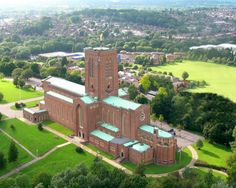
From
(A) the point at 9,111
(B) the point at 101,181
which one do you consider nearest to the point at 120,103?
(B) the point at 101,181

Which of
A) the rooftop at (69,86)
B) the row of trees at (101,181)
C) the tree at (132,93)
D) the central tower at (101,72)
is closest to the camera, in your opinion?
the row of trees at (101,181)

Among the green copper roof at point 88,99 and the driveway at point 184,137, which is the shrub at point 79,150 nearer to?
the green copper roof at point 88,99

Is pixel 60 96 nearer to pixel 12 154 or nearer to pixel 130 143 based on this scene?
pixel 12 154

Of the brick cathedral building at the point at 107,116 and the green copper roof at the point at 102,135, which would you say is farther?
the green copper roof at the point at 102,135

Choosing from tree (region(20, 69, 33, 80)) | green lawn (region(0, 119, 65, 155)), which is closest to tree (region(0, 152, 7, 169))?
green lawn (region(0, 119, 65, 155))

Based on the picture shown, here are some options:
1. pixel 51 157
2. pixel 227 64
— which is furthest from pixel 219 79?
pixel 51 157

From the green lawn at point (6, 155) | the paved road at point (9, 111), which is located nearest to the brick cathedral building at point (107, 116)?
the paved road at point (9, 111)

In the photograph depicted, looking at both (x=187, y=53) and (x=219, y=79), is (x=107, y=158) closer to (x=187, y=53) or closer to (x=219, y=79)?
(x=219, y=79)
